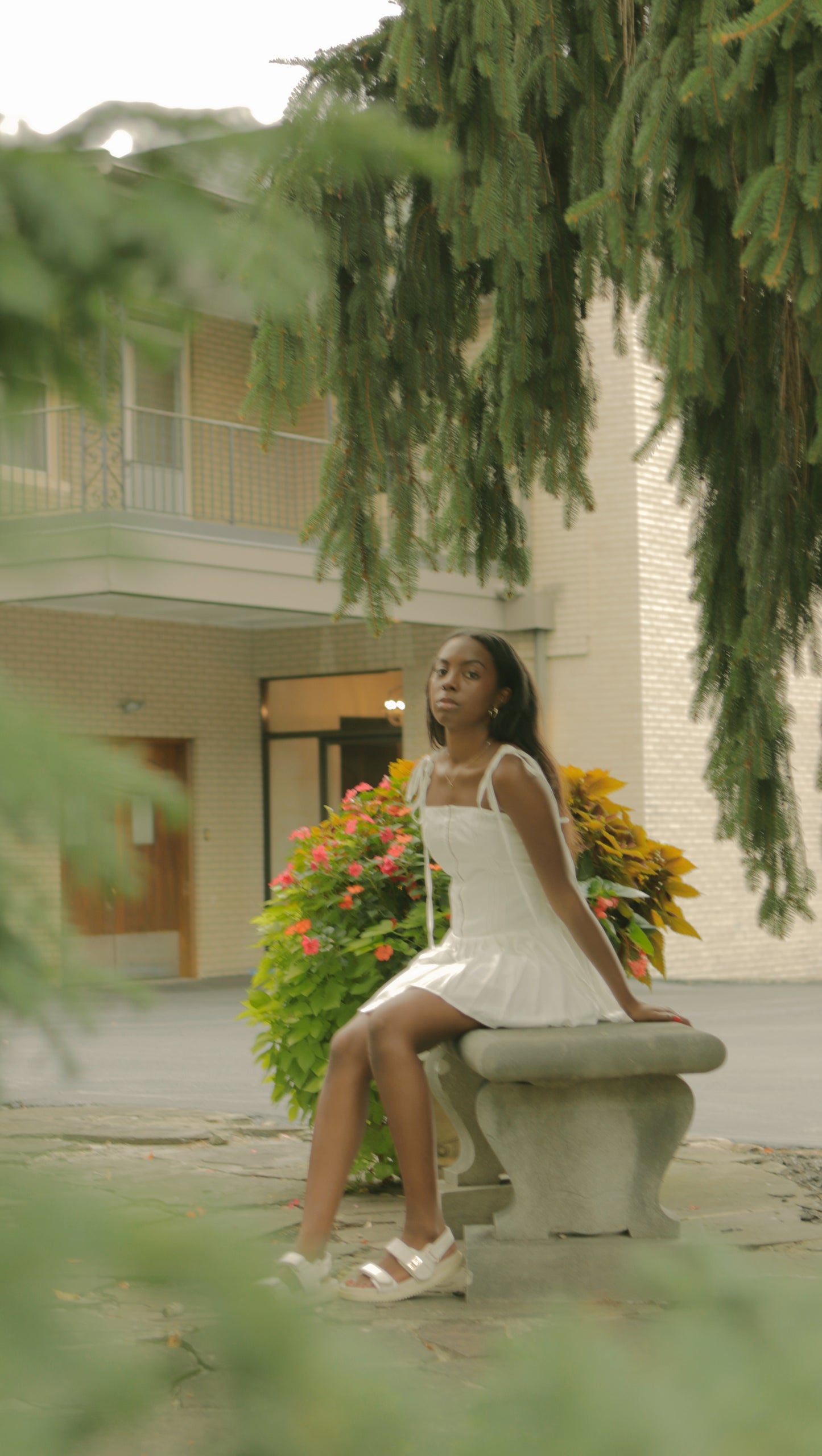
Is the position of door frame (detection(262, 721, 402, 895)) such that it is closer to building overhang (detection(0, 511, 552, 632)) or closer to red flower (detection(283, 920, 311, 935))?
building overhang (detection(0, 511, 552, 632))

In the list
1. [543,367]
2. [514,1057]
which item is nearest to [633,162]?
[543,367]

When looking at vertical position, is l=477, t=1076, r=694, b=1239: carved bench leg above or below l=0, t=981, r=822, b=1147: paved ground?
above

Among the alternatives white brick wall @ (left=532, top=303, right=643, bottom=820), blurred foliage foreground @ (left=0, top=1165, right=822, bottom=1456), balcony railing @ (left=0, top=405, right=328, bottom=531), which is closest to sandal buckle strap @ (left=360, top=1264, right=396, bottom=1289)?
blurred foliage foreground @ (left=0, top=1165, right=822, bottom=1456)

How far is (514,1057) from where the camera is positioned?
13.0ft

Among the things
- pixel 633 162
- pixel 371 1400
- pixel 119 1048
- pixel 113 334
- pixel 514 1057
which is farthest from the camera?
pixel 119 1048

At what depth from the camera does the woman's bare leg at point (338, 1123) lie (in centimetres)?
397

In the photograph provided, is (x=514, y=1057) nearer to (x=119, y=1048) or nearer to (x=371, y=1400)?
(x=371, y=1400)

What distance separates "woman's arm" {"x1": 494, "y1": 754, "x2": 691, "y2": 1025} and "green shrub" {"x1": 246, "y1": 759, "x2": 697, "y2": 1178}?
3.33 ft

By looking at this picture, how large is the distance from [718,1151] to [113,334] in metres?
6.31

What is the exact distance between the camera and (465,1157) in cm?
484

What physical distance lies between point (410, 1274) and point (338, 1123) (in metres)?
0.42

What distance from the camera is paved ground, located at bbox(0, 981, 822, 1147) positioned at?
7.76m

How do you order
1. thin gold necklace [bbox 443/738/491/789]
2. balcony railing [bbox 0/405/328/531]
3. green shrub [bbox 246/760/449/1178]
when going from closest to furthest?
thin gold necklace [bbox 443/738/491/789] → green shrub [bbox 246/760/449/1178] → balcony railing [bbox 0/405/328/531]

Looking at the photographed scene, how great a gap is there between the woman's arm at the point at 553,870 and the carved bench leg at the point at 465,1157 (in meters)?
0.54
